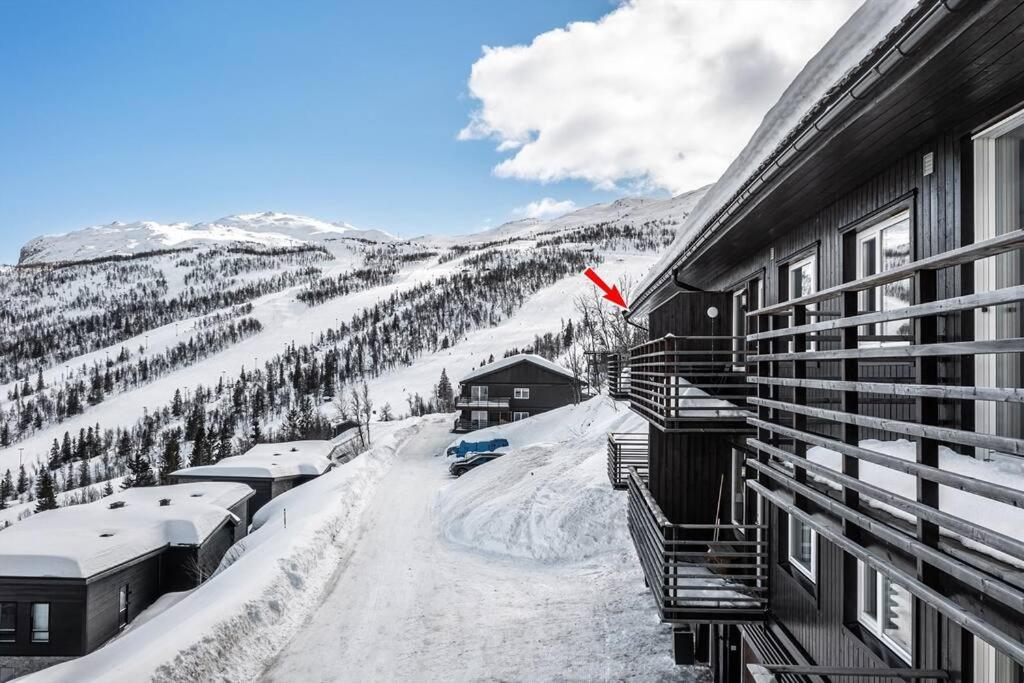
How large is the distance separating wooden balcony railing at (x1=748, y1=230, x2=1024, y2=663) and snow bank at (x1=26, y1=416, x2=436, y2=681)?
397 inches

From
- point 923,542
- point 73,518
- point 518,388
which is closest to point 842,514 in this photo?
point 923,542

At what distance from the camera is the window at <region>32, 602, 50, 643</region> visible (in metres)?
16.3

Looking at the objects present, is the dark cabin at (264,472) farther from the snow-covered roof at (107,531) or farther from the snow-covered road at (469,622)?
the snow-covered road at (469,622)

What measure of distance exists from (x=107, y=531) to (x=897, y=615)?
23.2 meters

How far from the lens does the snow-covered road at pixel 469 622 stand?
995cm

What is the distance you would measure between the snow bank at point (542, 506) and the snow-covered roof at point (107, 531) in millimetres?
9701

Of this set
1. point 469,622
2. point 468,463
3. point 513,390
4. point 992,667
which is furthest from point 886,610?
point 513,390

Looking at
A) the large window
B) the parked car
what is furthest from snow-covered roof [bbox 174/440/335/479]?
the large window

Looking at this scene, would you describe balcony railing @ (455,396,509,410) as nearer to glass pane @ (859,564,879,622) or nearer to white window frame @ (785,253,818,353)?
white window frame @ (785,253,818,353)

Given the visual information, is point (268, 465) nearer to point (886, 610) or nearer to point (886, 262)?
point (886, 610)

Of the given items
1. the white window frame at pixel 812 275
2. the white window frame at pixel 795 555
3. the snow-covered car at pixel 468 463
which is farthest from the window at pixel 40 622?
the white window frame at pixel 812 275

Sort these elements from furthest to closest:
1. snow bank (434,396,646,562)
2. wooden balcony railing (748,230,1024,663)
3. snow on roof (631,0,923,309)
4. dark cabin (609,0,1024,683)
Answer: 1. snow bank (434,396,646,562)
2. snow on roof (631,0,923,309)
3. dark cabin (609,0,1024,683)
4. wooden balcony railing (748,230,1024,663)

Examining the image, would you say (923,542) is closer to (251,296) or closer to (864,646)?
(864,646)

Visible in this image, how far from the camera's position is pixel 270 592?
40.9 ft
